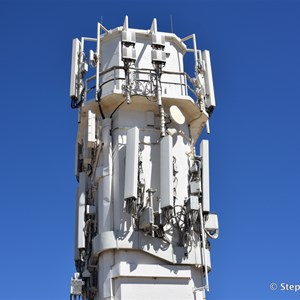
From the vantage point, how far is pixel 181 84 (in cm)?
2536

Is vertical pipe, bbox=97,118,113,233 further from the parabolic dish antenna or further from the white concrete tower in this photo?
the parabolic dish antenna

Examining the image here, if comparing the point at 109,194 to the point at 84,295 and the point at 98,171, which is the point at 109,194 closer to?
the point at 98,171

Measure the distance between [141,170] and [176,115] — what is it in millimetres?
2869

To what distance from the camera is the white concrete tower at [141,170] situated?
21625mm

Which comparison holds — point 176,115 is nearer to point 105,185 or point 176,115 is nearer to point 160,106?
point 160,106

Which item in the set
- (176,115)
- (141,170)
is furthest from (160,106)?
(141,170)

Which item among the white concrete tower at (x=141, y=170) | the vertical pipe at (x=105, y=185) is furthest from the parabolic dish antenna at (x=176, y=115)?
the vertical pipe at (x=105, y=185)

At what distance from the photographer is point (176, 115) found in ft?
78.3

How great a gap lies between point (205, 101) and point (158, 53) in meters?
3.29

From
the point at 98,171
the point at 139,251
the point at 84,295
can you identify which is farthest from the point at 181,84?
the point at 84,295

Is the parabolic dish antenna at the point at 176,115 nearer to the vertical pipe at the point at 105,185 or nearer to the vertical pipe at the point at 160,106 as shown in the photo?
the vertical pipe at the point at 160,106

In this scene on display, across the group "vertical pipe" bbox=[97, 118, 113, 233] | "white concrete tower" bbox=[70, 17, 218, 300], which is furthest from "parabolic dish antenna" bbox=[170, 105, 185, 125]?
"vertical pipe" bbox=[97, 118, 113, 233]

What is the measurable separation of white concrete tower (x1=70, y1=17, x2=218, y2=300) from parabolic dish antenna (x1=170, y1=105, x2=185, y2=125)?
0.05 m

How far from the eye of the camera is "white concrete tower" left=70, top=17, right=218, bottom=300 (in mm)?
21625
